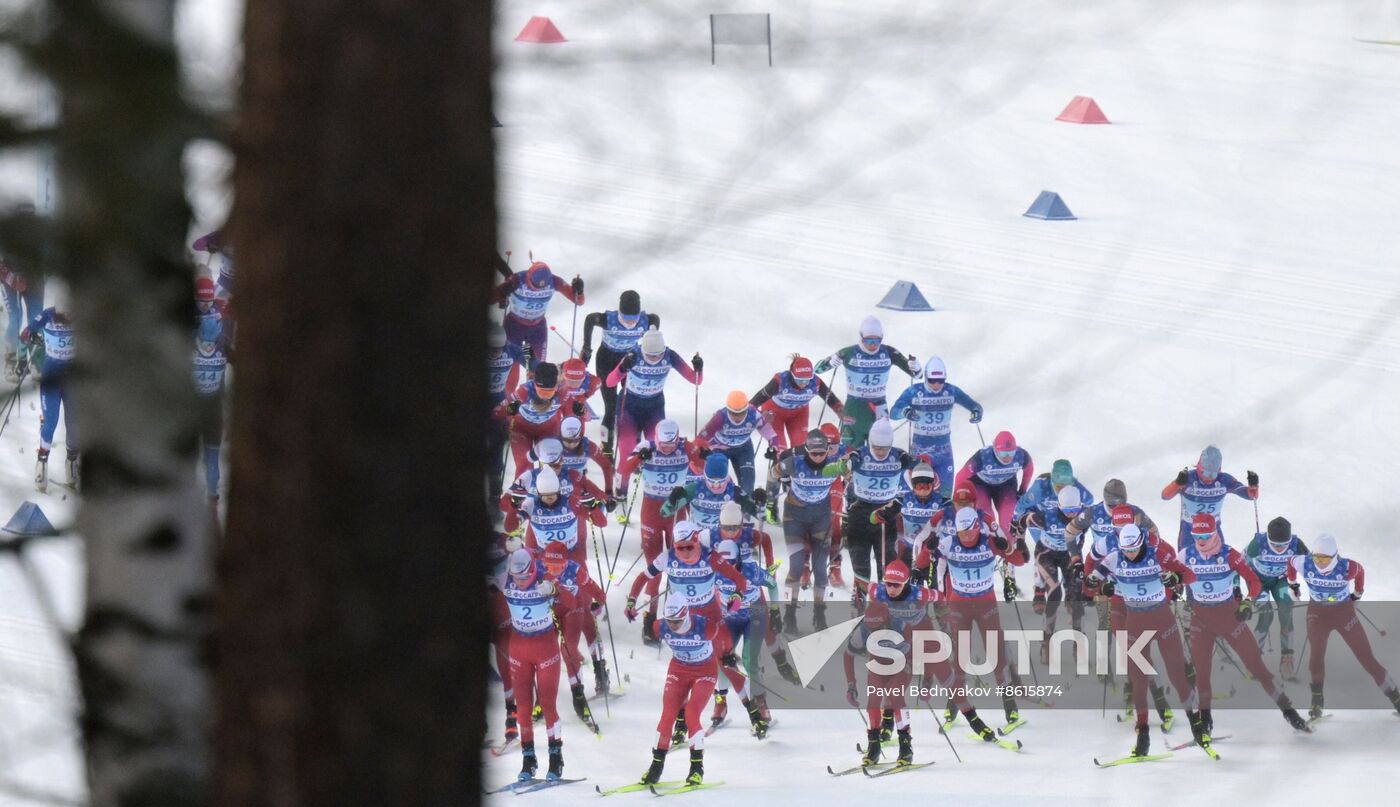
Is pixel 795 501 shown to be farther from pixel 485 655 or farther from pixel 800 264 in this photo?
pixel 485 655

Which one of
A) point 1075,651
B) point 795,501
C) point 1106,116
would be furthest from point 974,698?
point 1106,116

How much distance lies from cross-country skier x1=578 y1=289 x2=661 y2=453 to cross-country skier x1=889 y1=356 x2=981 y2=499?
180 centimetres

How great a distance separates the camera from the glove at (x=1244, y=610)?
1022cm

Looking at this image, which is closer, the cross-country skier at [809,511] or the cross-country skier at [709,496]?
the cross-country skier at [709,496]

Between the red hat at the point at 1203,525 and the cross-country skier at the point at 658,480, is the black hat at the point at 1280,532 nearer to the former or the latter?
the red hat at the point at 1203,525

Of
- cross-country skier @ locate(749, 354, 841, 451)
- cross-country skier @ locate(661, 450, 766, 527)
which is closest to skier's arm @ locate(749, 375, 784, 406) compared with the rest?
cross-country skier @ locate(749, 354, 841, 451)

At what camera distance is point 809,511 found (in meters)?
11.6

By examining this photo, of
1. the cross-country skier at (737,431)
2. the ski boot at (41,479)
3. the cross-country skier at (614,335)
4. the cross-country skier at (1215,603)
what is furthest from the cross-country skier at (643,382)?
the ski boot at (41,479)

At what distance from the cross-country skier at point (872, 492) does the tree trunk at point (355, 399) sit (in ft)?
31.6

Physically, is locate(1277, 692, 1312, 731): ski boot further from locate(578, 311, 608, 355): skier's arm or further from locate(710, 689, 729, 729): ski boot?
locate(578, 311, 608, 355): skier's arm

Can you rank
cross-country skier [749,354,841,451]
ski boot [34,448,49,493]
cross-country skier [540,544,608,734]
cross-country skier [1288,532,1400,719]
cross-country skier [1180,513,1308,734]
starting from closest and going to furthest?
ski boot [34,448,49,493], cross-country skier [540,544,608,734], cross-country skier [1180,513,1308,734], cross-country skier [1288,532,1400,719], cross-country skier [749,354,841,451]

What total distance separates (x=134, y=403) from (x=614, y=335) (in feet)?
37.2

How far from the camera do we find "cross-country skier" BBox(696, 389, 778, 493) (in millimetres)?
12070

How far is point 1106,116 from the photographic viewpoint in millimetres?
23734
